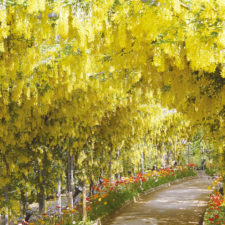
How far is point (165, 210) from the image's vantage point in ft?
25.4

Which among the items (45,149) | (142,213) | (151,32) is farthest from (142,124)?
(151,32)

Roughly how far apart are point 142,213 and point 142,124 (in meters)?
3.35

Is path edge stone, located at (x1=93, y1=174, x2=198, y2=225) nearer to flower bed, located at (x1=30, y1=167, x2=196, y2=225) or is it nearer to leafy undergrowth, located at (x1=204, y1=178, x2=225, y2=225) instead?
flower bed, located at (x1=30, y1=167, x2=196, y2=225)

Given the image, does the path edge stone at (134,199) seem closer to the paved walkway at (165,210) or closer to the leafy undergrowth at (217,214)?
the paved walkway at (165,210)

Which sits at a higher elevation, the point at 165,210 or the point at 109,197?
the point at 109,197

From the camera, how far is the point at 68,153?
7.33m

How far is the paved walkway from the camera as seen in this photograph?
668 centimetres

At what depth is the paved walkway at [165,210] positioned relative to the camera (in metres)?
6.68

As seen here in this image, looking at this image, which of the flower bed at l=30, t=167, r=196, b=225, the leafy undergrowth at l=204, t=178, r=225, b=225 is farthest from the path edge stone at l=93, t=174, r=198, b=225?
the leafy undergrowth at l=204, t=178, r=225, b=225

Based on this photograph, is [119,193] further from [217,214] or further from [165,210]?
[217,214]

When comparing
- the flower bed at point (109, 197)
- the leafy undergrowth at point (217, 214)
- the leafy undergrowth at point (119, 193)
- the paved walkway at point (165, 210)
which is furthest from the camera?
the leafy undergrowth at point (119, 193)

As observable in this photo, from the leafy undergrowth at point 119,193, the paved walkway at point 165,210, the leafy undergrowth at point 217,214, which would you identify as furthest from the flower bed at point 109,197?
the leafy undergrowth at point 217,214

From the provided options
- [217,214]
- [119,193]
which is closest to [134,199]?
[119,193]

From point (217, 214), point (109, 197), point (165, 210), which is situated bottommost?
point (165, 210)
